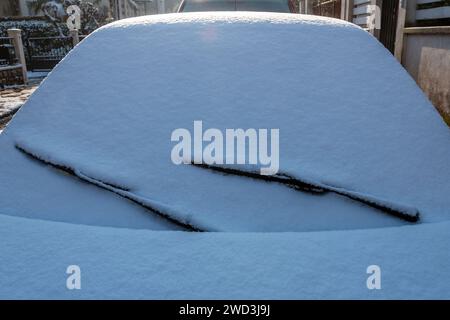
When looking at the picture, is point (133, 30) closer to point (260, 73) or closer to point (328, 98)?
point (260, 73)

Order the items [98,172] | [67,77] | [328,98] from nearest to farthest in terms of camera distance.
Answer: [98,172]
[328,98]
[67,77]

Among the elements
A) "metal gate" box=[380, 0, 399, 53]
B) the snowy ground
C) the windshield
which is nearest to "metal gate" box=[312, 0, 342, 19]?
"metal gate" box=[380, 0, 399, 53]

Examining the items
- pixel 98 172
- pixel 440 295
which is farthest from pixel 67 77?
pixel 440 295

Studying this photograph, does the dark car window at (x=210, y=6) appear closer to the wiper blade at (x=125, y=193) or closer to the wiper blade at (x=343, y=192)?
the wiper blade at (x=125, y=193)

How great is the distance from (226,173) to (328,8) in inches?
589

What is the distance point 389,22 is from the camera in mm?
8836

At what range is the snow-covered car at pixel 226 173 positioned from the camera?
1.05 metres

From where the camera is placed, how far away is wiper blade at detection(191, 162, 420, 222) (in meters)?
1.28

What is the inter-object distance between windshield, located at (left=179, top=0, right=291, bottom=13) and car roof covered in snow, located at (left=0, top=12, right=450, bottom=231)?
3524 millimetres

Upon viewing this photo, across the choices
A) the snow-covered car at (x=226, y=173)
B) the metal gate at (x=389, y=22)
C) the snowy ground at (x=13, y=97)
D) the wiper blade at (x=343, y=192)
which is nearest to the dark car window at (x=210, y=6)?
the snowy ground at (x=13, y=97)

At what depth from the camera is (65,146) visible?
4.75 feet

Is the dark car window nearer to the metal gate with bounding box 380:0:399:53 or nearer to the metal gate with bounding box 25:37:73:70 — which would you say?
the metal gate with bounding box 380:0:399:53

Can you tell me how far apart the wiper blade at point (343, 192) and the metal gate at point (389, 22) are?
8.32m

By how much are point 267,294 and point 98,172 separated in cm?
→ 70
